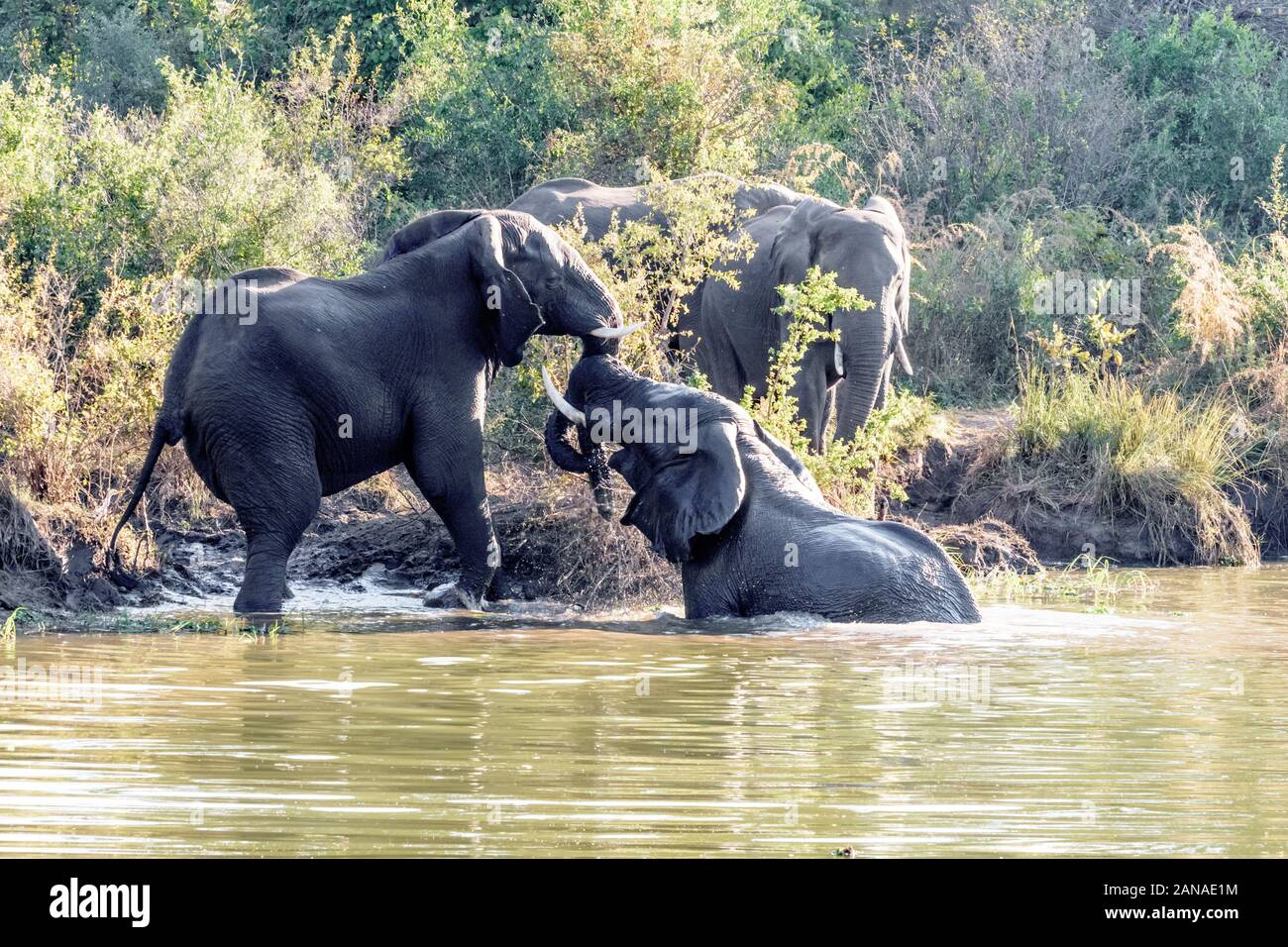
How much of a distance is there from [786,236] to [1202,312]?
4.59 meters

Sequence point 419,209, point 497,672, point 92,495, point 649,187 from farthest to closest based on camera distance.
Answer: point 419,209 < point 649,187 < point 92,495 < point 497,672

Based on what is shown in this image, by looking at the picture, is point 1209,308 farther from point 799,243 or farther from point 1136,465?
point 799,243

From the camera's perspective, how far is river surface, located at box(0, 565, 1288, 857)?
5.54 metres

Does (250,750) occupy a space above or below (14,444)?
below

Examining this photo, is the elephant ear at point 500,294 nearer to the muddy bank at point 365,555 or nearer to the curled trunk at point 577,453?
the curled trunk at point 577,453

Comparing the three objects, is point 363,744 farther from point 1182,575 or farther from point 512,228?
point 1182,575

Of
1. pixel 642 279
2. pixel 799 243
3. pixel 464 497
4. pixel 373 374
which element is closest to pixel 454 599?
pixel 464 497

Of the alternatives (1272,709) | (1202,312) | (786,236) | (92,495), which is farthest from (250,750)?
(1202,312)

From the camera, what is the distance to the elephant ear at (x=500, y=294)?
10.8 m

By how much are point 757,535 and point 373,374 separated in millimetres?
2130

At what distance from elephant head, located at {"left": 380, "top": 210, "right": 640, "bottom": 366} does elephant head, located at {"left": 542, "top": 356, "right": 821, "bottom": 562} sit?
0.24 meters

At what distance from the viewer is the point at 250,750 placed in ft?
21.9
